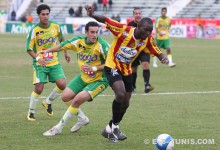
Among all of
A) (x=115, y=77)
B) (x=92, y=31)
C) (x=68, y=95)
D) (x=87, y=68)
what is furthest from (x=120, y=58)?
(x=68, y=95)

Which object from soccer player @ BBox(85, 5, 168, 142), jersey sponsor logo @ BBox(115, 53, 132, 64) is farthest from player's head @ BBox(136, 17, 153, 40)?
jersey sponsor logo @ BBox(115, 53, 132, 64)

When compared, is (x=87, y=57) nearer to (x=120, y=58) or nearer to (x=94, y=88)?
(x=94, y=88)

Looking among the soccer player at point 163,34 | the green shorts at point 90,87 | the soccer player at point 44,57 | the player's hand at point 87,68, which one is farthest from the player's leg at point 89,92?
the soccer player at point 163,34

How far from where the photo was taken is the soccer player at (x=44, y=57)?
42.0 feet

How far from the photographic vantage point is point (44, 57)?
42.6ft

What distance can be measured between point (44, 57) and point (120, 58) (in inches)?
115

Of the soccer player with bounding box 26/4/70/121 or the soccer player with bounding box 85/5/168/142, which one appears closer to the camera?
the soccer player with bounding box 85/5/168/142

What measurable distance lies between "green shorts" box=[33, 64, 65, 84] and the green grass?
807mm

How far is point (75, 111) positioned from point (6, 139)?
130 cm

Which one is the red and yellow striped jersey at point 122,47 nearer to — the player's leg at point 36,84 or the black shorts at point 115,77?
the black shorts at point 115,77

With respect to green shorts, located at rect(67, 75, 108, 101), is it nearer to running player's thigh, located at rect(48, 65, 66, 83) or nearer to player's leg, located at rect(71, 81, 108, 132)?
player's leg, located at rect(71, 81, 108, 132)

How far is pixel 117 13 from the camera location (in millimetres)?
63562

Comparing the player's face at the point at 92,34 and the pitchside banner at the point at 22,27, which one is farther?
the pitchside banner at the point at 22,27

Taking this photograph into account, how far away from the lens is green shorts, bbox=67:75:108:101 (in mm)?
10875
